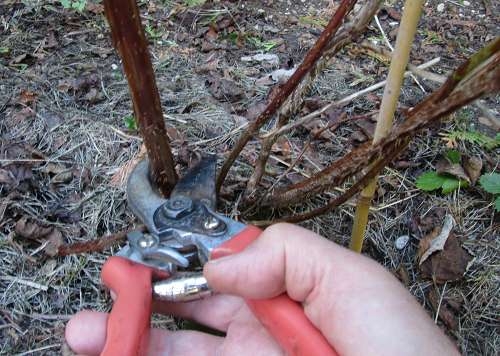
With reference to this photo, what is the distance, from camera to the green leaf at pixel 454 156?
1.83 metres

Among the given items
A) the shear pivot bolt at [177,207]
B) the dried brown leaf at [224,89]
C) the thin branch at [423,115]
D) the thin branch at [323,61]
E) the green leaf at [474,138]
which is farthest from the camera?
the dried brown leaf at [224,89]

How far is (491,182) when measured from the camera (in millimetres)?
1747

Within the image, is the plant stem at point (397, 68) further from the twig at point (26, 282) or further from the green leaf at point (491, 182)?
the twig at point (26, 282)

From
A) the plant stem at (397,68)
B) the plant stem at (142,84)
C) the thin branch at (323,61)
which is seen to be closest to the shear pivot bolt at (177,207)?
the plant stem at (142,84)

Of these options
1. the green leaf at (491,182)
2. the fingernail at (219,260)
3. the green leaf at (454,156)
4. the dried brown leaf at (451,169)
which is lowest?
the dried brown leaf at (451,169)

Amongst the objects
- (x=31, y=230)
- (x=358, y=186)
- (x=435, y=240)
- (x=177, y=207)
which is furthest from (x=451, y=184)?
(x=31, y=230)

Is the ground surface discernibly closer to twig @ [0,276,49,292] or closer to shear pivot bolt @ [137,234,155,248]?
twig @ [0,276,49,292]

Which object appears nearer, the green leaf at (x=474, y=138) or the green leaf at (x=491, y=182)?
the green leaf at (x=491, y=182)

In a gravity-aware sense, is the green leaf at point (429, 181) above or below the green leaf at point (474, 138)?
below

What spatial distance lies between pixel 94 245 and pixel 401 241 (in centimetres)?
81

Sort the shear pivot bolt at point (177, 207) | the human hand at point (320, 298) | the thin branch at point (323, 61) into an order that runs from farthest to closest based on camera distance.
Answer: the shear pivot bolt at point (177, 207) < the thin branch at point (323, 61) < the human hand at point (320, 298)

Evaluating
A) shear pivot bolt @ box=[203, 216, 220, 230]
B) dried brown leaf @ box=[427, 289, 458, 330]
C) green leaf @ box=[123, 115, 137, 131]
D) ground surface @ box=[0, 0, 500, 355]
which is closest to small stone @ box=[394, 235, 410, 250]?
ground surface @ box=[0, 0, 500, 355]

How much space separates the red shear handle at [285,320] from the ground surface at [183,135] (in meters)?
0.33

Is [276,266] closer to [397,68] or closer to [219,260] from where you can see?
[219,260]
